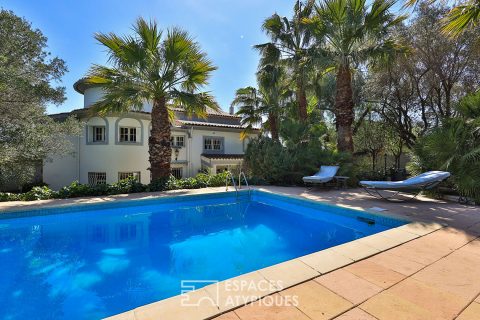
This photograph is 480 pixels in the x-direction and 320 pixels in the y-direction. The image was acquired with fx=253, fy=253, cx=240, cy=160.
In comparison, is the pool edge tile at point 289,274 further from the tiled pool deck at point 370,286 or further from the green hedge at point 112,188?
the green hedge at point 112,188

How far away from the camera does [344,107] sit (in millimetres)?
12414

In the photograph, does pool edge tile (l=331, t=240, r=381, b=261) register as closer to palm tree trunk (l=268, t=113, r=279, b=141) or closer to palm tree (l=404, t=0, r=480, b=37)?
palm tree (l=404, t=0, r=480, b=37)

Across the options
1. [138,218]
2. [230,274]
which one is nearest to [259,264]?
[230,274]

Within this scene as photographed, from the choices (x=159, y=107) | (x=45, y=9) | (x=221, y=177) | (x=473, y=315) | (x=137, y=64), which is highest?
(x=45, y=9)

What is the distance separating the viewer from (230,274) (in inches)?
179

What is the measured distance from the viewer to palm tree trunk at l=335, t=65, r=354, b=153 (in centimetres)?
1220

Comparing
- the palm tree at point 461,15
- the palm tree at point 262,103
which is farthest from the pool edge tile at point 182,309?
the palm tree at point 262,103

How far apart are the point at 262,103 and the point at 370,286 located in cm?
1644

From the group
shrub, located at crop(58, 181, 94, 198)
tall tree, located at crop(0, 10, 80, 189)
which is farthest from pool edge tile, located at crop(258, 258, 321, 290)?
tall tree, located at crop(0, 10, 80, 189)

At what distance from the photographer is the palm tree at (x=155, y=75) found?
10.7m

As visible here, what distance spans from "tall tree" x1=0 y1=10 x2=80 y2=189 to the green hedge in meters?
1.66

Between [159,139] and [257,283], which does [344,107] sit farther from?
[257,283]

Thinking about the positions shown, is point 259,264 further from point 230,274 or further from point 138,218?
point 138,218

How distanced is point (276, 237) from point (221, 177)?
7.41 metres
